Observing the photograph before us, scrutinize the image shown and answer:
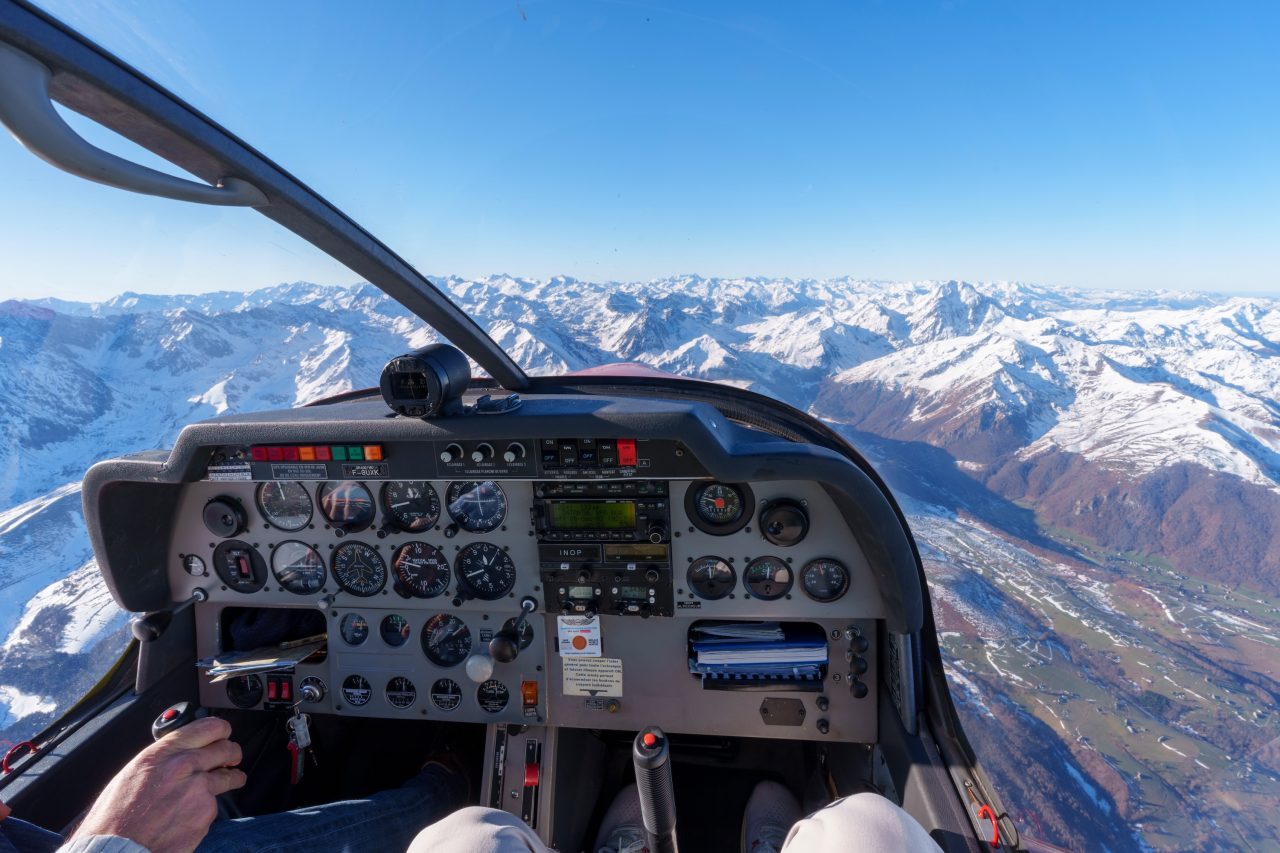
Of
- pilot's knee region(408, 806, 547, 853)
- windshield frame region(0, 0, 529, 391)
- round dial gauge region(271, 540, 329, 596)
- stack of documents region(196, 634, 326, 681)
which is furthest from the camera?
round dial gauge region(271, 540, 329, 596)

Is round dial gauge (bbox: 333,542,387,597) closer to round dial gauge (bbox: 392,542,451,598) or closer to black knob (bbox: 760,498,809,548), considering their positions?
round dial gauge (bbox: 392,542,451,598)

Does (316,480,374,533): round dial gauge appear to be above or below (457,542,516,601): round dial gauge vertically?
above

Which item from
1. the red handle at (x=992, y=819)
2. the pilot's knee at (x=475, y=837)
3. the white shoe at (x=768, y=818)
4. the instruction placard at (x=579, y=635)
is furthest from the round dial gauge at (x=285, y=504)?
the red handle at (x=992, y=819)

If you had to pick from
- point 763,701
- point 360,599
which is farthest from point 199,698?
point 763,701

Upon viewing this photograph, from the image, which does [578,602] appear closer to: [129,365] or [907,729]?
[907,729]

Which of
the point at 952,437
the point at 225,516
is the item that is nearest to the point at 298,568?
the point at 225,516

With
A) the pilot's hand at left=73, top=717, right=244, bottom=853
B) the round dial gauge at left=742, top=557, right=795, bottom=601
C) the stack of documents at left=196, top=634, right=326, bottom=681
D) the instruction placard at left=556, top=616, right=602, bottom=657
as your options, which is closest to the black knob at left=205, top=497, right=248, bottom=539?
the stack of documents at left=196, top=634, right=326, bottom=681

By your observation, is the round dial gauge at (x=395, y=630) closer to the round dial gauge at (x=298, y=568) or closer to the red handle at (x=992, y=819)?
the round dial gauge at (x=298, y=568)
